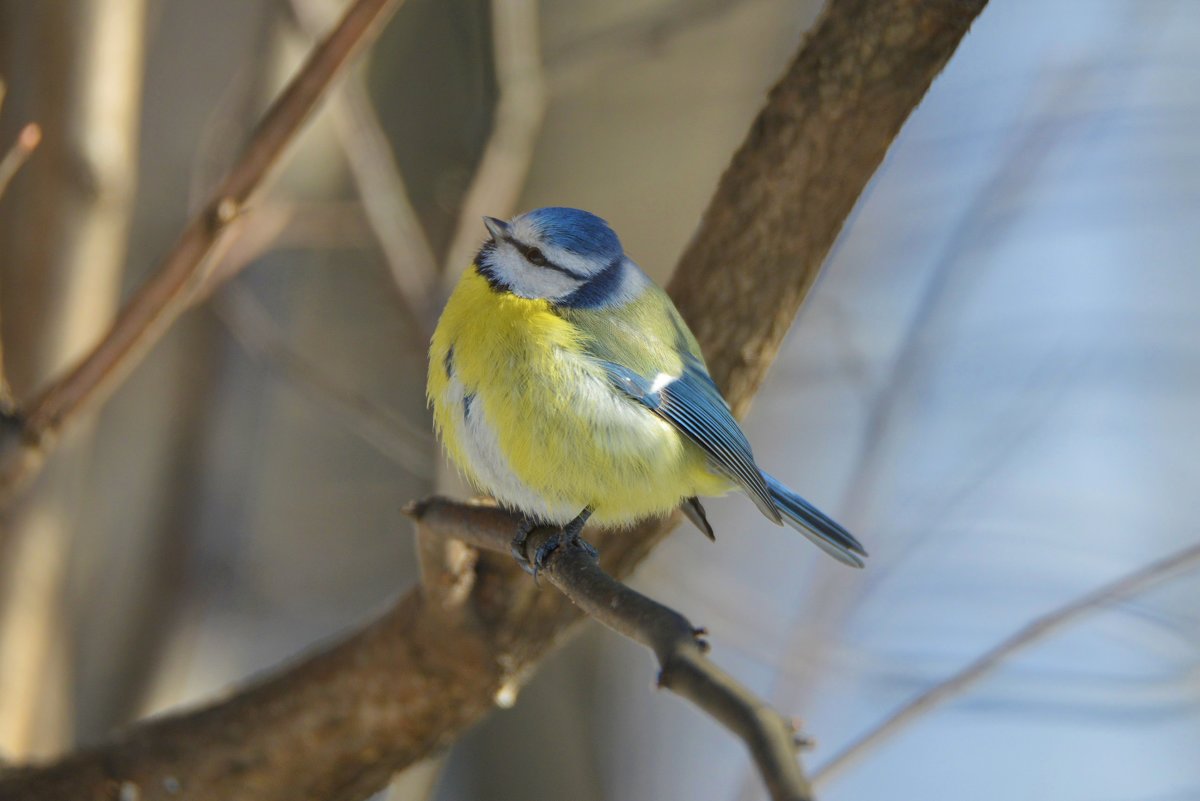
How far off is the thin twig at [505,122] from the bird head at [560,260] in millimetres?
456

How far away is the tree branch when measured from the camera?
180cm

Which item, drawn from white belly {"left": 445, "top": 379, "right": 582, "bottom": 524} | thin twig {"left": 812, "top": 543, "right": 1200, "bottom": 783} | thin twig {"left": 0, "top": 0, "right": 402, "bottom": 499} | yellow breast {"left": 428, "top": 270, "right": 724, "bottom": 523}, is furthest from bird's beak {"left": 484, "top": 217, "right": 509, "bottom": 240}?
thin twig {"left": 812, "top": 543, "right": 1200, "bottom": 783}

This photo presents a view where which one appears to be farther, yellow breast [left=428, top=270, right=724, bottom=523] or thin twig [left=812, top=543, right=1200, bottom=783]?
yellow breast [left=428, top=270, right=724, bottom=523]

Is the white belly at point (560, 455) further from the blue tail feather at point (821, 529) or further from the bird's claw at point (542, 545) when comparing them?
the blue tail feather at point (821, 529)

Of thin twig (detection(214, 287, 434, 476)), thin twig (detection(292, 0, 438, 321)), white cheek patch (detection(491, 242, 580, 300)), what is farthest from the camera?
thin twig (detection(214, 287, 434, 476))

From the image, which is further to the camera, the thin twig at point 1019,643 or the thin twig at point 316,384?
the thin twig at point 316,384

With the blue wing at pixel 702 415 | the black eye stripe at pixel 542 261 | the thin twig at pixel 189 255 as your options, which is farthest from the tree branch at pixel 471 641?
the thin twig at pixel 189 255

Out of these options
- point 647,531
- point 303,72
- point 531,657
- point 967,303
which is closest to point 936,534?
point 967,303

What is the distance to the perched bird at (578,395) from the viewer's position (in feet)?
5.68

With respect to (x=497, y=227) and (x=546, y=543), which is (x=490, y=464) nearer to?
(x=546, y=543)

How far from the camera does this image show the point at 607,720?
3.64m

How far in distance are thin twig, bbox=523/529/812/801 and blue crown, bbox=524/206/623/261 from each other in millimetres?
736

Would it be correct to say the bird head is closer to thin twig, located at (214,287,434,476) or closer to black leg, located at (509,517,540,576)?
black leg, located at (509,517,540,576)

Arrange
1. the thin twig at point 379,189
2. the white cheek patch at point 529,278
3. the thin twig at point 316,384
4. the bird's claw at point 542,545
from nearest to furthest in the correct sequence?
1. the bird's claw at point 542,545
2. the white cheek patch at point 529,278
3. the thin twig at point 379,189
4. the thin twig at point 316,384
